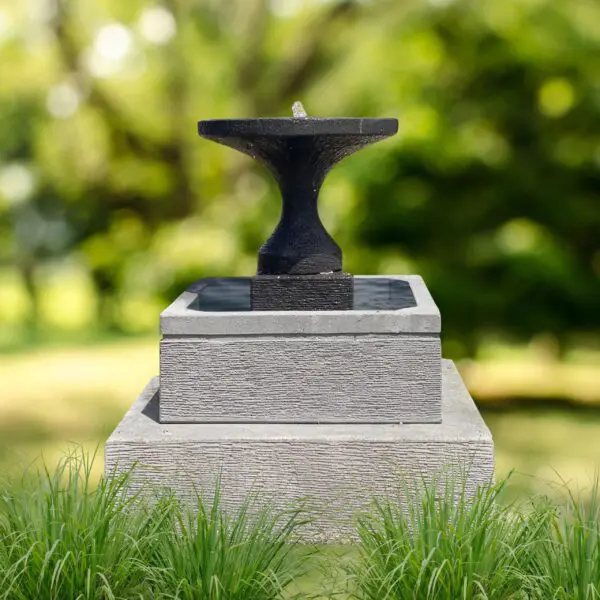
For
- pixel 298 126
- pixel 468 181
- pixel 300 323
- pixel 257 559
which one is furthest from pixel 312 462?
pixel 468 181

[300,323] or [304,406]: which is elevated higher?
[300,323]

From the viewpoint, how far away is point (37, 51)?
13812mm

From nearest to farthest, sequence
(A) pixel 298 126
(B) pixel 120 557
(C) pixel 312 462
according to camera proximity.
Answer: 1. (B) pixel 120 557
2. (C) pixel 312 462
3. (A) pixel 298 126

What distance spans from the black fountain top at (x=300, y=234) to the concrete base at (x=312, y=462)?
92 centimetres

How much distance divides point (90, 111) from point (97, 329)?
341 centimetres

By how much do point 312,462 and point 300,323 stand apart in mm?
649

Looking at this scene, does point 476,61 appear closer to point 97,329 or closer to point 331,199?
point 331,199

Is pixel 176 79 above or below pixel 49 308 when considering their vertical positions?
above

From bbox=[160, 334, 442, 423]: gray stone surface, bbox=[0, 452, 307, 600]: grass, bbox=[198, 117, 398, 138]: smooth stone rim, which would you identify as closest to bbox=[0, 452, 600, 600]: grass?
bbox=[0, 452, 307, 600]: grass

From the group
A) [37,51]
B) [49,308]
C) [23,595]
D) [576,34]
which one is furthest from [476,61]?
[49,308]

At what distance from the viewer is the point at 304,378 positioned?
18.2ft

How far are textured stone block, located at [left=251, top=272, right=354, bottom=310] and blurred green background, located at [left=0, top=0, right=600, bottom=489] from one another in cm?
207

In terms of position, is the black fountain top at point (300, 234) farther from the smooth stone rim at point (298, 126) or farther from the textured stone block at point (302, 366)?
the textured stone block at point (302, 366)

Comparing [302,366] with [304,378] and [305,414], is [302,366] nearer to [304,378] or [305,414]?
[304,378]
